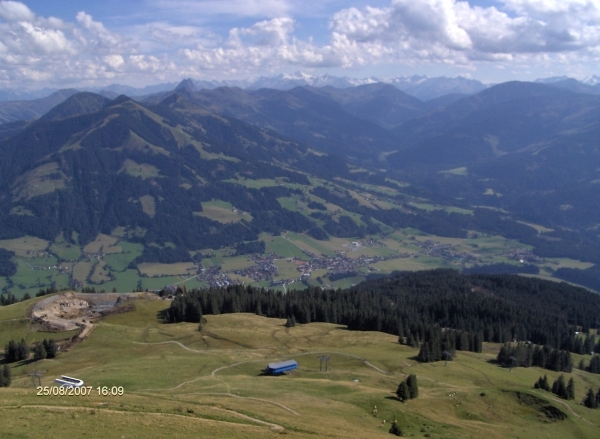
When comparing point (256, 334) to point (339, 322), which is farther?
point (339, 322)

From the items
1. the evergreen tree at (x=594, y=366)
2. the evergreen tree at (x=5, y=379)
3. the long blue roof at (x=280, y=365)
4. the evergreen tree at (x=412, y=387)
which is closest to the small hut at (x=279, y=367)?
the long blue roof at (x=280, y=365)

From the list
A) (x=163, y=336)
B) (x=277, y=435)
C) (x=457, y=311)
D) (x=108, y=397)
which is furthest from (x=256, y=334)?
(x=457, y=311)

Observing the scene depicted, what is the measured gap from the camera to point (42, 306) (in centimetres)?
13650

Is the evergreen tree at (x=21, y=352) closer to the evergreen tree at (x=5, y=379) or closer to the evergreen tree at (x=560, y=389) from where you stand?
the evergreen tree at (x=5, y=379)

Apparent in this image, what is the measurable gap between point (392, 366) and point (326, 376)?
739 inches

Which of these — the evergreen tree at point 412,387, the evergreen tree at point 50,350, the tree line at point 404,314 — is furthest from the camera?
the tree line at point 404,314

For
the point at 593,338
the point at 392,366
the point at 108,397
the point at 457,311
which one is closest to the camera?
the point at 108,397

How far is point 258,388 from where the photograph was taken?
244 ft

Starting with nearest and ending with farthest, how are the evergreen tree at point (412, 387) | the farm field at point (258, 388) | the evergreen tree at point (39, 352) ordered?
1. the farm field at point (258, 388)
2. the evergreen tree at point (412, 387)
3. the evergreen tree at point (39, 352)

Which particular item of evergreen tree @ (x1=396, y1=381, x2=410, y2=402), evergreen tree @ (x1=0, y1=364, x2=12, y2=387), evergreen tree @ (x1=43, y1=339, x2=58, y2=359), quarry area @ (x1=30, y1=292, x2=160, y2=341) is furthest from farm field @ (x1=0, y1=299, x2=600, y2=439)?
quarry area @ (x1=30, y1=292, x2=160, y2=341)

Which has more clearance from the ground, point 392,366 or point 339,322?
point 392,366

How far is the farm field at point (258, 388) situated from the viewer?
47.2 meters

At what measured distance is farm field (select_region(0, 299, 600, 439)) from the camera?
155 feet

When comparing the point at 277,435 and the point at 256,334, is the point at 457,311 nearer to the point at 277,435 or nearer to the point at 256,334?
the point at 256,334
